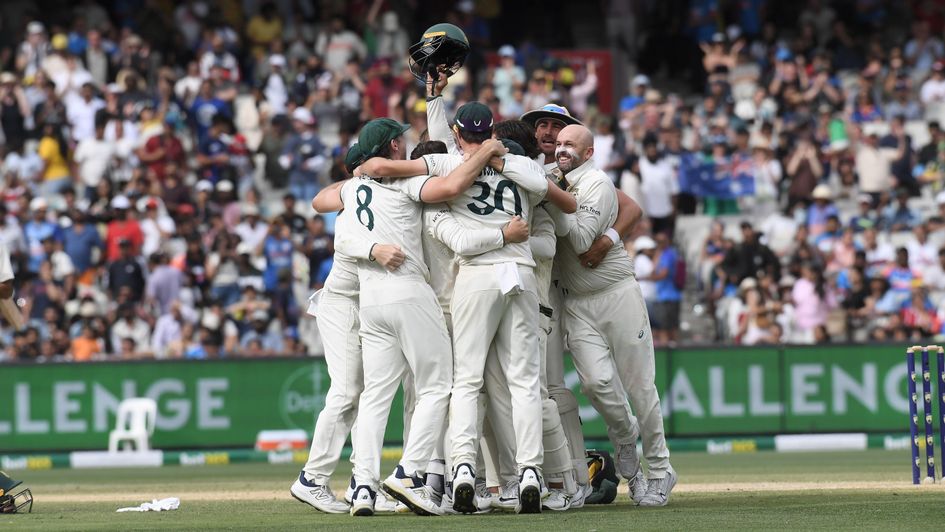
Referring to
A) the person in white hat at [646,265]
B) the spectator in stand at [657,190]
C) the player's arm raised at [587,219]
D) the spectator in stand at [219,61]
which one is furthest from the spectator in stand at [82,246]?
the player's arm raised at [587,219]

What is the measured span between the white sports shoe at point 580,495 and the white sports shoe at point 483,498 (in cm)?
55

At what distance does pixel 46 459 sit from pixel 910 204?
12.8 m

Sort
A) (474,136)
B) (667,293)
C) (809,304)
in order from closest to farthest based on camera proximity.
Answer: (474,136) < (809,304) < (667,293)

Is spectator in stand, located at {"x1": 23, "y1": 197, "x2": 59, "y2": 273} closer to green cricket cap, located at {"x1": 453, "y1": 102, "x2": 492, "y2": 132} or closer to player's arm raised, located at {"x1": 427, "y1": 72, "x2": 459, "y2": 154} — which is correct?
player's arm raised, located at {"x1": 427, "y1": 72, "x2": 459, "y2": 154}

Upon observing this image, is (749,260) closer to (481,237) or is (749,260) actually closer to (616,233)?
(616,233)

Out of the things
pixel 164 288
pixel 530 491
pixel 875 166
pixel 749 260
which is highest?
pixel 875 166

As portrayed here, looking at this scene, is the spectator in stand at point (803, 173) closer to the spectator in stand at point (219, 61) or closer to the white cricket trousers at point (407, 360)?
the spectator in stand at point (219, 61)

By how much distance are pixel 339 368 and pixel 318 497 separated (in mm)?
860

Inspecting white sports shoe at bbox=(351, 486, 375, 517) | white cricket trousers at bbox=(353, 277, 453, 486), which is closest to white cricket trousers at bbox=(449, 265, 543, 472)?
white cricket trousers at bbox=(353, 277, 453, 486)

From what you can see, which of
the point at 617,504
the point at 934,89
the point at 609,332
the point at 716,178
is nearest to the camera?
→ the point at 609,332

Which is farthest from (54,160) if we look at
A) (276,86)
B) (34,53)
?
(276,86)

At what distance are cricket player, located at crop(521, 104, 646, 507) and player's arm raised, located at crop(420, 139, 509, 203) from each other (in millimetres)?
982

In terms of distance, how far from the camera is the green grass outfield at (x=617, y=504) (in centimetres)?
948

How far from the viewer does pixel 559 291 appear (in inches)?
454
